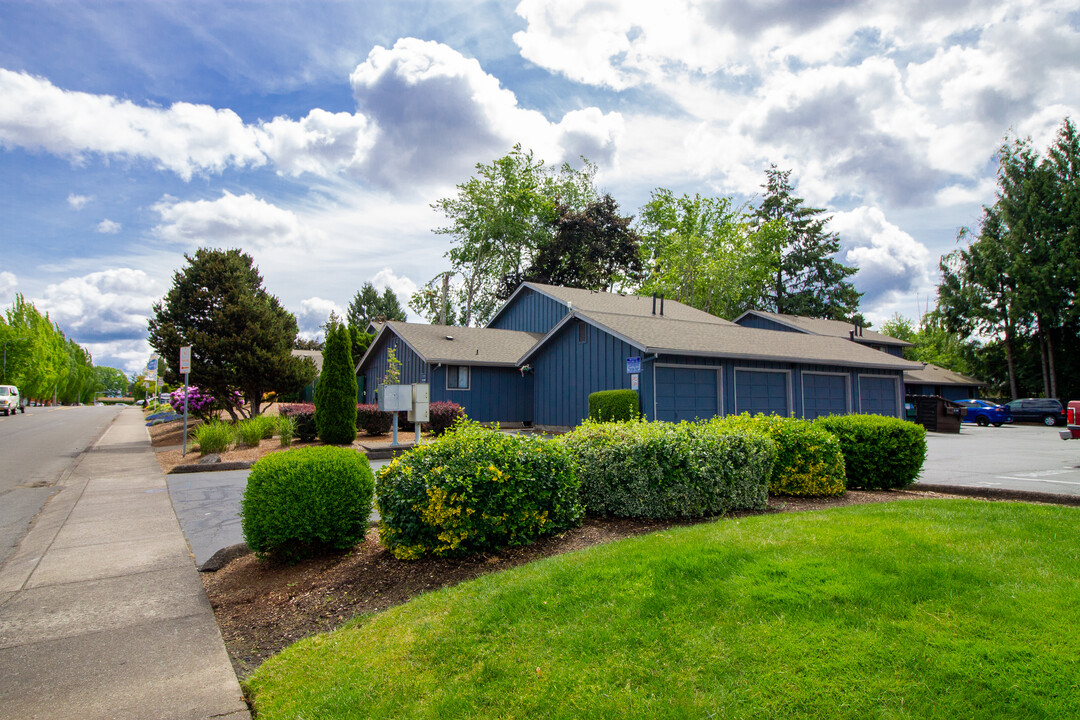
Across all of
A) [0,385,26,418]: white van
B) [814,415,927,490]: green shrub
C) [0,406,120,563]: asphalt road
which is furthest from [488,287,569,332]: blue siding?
[0,385,26,418]: white van

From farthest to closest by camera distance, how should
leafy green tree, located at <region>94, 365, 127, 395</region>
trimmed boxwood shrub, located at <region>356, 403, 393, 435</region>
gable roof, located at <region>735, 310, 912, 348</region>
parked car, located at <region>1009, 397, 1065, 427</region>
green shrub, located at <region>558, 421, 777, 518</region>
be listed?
leafy green tree, located at <region>94, 365, 127, 395</region> → gable roof, located at <region>735, 310, 912, 348</region> → parked car, located at <region>1009, 397, 1065, 427</region> → trimmed boxwood shrub, located at <region>356, 403, 393, 435</region> → green shrub, located at <region>558, 421, 777, 518</region>

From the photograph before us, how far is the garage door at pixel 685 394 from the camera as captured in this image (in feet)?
54.6

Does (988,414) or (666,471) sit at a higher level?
(666,471)

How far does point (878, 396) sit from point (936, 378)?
816 inches

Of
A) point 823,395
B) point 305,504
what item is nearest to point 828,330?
point 823,395

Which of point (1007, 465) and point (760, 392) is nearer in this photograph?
point (1007, 465)

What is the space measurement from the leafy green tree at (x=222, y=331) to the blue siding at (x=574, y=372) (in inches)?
349

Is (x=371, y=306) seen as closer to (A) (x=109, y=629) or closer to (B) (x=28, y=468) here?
(B) (x=28, y=468)

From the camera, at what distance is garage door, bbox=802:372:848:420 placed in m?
19.9

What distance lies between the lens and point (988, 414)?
1177 inches

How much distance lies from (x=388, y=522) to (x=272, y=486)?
1.08 metres

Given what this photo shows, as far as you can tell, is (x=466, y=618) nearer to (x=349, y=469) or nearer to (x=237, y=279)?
(x=349, y=469)

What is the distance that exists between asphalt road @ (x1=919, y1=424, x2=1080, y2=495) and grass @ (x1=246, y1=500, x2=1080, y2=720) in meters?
6.12

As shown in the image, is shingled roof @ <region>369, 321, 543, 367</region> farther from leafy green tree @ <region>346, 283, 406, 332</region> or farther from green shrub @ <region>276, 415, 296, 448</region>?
leafy green tree @ <region>346, 283, 406, 332</region>
